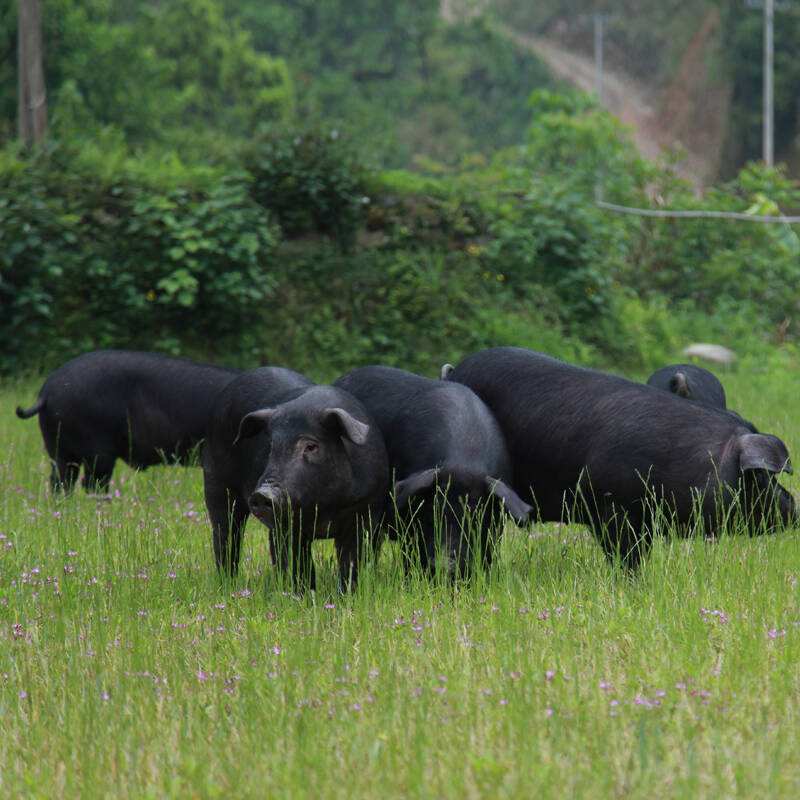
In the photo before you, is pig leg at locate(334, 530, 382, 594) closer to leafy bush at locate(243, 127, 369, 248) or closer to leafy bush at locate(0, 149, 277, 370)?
leafy bush at locate(0, 149, 277, 370)

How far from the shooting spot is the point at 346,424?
5.22 metres

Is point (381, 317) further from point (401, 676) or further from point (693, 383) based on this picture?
point (401, 676)

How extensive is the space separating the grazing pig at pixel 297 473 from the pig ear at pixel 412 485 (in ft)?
0.34

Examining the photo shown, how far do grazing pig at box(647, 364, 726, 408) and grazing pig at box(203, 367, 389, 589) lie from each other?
261 centimetres

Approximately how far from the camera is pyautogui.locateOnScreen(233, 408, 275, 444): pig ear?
5520 millimetres

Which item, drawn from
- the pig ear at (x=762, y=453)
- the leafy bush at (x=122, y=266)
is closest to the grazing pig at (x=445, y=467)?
the pig ear at (x=762, y=453)

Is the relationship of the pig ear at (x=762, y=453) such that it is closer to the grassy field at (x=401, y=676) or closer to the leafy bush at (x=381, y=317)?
the grassy field at (x=401, y=676)

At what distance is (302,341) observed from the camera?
569 inches

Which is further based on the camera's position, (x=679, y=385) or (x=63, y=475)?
(x=63, y=475)

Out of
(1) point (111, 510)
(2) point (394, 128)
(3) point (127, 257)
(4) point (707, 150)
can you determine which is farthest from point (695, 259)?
(4) point (707, 150)

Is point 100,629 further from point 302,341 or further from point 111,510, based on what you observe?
point 302,341

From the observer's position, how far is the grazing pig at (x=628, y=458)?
18.7 feet

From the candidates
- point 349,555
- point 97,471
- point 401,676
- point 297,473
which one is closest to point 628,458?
point 349,555

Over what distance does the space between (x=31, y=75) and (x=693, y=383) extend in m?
11.1
